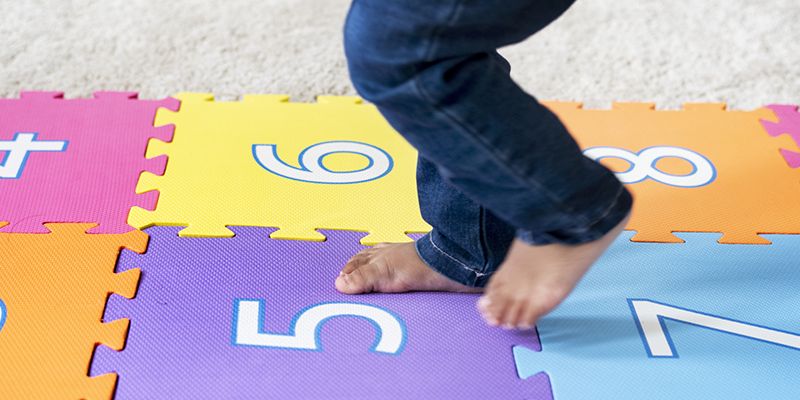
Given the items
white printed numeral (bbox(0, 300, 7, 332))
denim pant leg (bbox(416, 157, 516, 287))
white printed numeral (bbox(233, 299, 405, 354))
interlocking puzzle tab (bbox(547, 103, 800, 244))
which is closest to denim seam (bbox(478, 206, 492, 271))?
denim pant leg (bbox(416, 157, 516, 287))

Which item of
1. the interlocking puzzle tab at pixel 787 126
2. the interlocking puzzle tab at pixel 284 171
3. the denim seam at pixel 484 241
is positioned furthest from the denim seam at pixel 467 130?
the interlocking puzzle tab at pixel 787 126

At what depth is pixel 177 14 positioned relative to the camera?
152 centimetres

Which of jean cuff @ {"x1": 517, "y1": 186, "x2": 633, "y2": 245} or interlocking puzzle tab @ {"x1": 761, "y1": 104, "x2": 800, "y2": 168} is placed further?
interlocking puzzle tab @ {"x1": 761, "y1": 104, "x2": 800, "y2": 168}

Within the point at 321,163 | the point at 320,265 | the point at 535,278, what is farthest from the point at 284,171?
the point at 535,278

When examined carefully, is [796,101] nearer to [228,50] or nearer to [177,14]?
[228,50]

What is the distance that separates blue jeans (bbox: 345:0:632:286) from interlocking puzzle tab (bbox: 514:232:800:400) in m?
0.20

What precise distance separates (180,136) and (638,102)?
2.20 ft

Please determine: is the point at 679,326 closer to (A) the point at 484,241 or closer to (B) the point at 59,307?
(A) the point at 484,241

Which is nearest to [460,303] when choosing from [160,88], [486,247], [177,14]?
[486,247]

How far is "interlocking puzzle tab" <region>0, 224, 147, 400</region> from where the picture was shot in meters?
0.81

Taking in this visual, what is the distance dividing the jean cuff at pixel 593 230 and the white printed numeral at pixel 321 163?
42cm

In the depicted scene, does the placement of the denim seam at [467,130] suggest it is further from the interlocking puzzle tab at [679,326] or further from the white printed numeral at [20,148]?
the white printed numeral at [20,148]

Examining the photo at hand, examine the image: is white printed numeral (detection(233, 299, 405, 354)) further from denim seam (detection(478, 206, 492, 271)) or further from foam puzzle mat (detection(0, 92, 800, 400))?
denim seam (detection(478, 206, 492, 271))

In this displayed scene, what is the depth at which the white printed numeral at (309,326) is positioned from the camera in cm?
86
